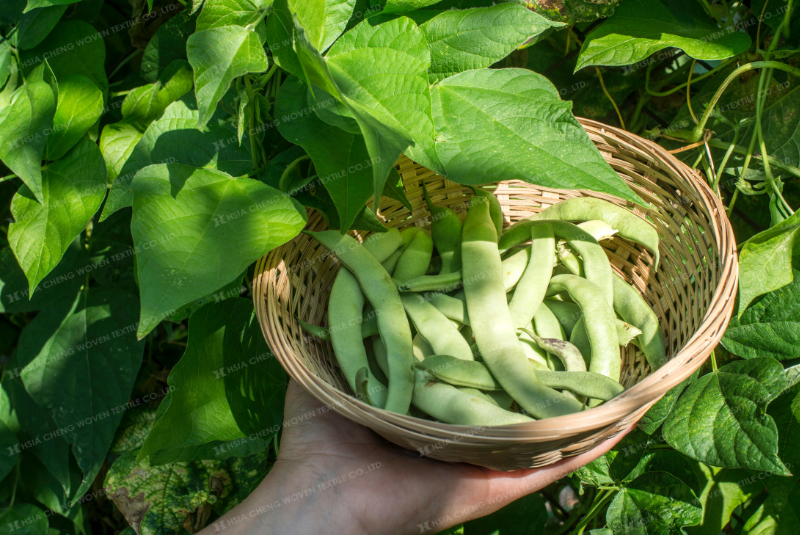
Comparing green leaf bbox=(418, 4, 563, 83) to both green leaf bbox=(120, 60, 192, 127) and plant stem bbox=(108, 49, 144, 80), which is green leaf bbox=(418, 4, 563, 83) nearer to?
green leaf bbox=(120, 60, 192, 127)

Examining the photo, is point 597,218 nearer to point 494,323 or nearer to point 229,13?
point 494,323

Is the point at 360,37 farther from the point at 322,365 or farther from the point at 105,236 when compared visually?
the point at 105,236

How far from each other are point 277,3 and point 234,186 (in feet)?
0.85

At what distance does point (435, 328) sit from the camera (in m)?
0.96

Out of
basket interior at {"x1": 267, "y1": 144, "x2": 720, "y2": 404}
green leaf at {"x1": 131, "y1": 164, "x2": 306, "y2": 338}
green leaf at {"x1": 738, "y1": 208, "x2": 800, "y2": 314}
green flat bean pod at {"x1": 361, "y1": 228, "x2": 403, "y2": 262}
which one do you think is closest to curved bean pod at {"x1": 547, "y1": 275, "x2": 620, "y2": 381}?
basket interior at {"x1": 267, "y1": 144, "x2": 720, "y2": 404}

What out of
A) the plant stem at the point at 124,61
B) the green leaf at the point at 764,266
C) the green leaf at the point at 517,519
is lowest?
the green leaf at the point at 517,519

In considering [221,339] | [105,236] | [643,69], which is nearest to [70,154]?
[105,236]

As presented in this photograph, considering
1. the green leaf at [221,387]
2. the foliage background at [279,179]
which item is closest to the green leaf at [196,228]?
the foliage background at [279,179]

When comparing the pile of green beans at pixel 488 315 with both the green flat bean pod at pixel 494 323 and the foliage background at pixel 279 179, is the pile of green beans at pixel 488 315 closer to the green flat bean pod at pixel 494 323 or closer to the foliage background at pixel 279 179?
the green flat bean pod at pixel 494 323

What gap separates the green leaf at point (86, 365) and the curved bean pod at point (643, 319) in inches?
40.5

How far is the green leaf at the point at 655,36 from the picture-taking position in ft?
3.03

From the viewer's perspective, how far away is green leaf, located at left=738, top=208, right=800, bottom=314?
2.92ft

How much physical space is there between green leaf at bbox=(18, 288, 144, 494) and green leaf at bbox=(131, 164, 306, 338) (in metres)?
0.61

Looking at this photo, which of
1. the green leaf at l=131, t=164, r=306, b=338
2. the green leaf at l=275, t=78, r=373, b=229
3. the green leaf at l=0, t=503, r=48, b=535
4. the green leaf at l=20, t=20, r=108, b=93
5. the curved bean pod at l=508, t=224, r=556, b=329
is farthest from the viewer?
the green leaf at l=0, t=503, r=48, b=535
